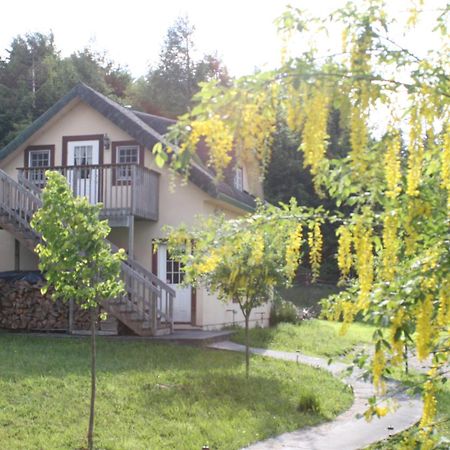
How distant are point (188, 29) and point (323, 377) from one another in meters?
47.8

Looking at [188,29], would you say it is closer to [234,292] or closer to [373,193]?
[234,292]

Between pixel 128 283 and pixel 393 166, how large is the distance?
46.4 feet

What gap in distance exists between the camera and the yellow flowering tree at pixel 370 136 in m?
3.06

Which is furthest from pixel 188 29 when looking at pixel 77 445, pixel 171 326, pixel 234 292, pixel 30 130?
pixel 77 445

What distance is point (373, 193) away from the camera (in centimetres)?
338

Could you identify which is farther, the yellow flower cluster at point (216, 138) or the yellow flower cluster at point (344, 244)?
the yellow flower cluster at point (344, 244)

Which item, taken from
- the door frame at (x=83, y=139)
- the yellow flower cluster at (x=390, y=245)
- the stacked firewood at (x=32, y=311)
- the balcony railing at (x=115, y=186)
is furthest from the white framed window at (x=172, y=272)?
the yellow flower cluster at (x=390, y=245)

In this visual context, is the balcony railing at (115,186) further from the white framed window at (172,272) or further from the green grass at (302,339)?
the green grass at (302,339)

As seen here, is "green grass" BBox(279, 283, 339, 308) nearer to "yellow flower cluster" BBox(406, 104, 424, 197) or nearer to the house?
the house

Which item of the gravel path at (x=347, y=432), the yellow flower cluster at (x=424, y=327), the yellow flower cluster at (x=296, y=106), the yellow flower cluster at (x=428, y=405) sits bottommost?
the gravel path at (x=347, y=432)

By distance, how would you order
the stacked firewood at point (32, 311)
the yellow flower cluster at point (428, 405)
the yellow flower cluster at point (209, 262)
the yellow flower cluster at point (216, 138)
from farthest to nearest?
the stacked firewood at point (32, 311) → the yellow flower cluster at point (209, 262) → the yellow flower cluster at point (428, 405) → the yellow flower cluster at point (216, 138)

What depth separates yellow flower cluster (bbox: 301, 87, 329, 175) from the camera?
126 inches

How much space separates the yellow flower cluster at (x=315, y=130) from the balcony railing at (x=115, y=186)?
14.6 metres

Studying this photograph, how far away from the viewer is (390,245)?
3512mm
